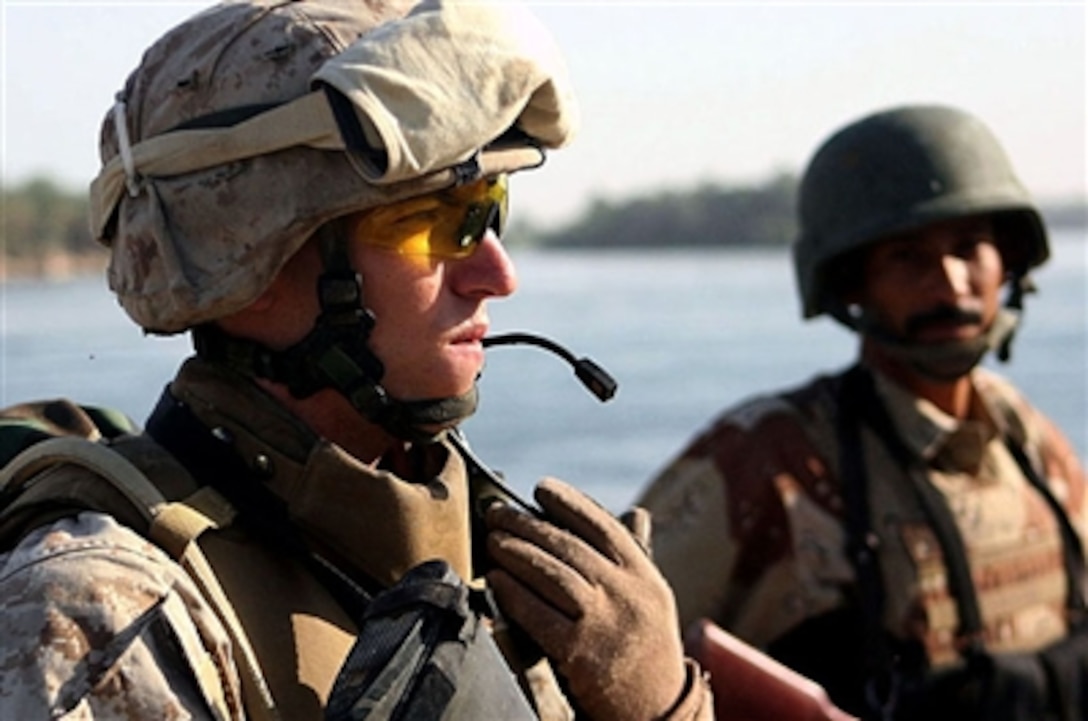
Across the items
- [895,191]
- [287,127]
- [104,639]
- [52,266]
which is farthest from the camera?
[52,266]

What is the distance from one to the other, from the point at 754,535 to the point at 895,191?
1212mm

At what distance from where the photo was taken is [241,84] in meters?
3.64

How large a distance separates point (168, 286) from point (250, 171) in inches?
8.6

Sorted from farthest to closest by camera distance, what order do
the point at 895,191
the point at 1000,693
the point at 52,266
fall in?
the point at 52,266 < the point at 895,191 < the point at 1000,693

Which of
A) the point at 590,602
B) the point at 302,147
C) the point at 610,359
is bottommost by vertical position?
the point at 610,359

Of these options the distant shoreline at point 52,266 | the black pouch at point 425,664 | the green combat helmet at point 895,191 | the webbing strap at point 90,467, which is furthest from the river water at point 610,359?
the black pouch at point 425,664

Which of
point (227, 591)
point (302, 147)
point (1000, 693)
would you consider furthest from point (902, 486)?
point (227, 591)

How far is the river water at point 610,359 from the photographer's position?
7.19 metres

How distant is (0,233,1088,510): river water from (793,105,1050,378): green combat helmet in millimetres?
610

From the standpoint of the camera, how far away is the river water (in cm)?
719

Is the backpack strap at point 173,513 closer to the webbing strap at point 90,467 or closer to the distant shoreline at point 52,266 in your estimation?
the webbing strap at point 90,467

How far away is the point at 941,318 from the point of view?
6.92 m

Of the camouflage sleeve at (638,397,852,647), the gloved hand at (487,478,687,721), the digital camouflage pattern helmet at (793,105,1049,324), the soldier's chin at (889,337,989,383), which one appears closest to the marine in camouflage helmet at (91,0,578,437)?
the gloved hand at (487,478,687,721)

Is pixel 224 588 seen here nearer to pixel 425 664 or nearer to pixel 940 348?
pixel 425 664
